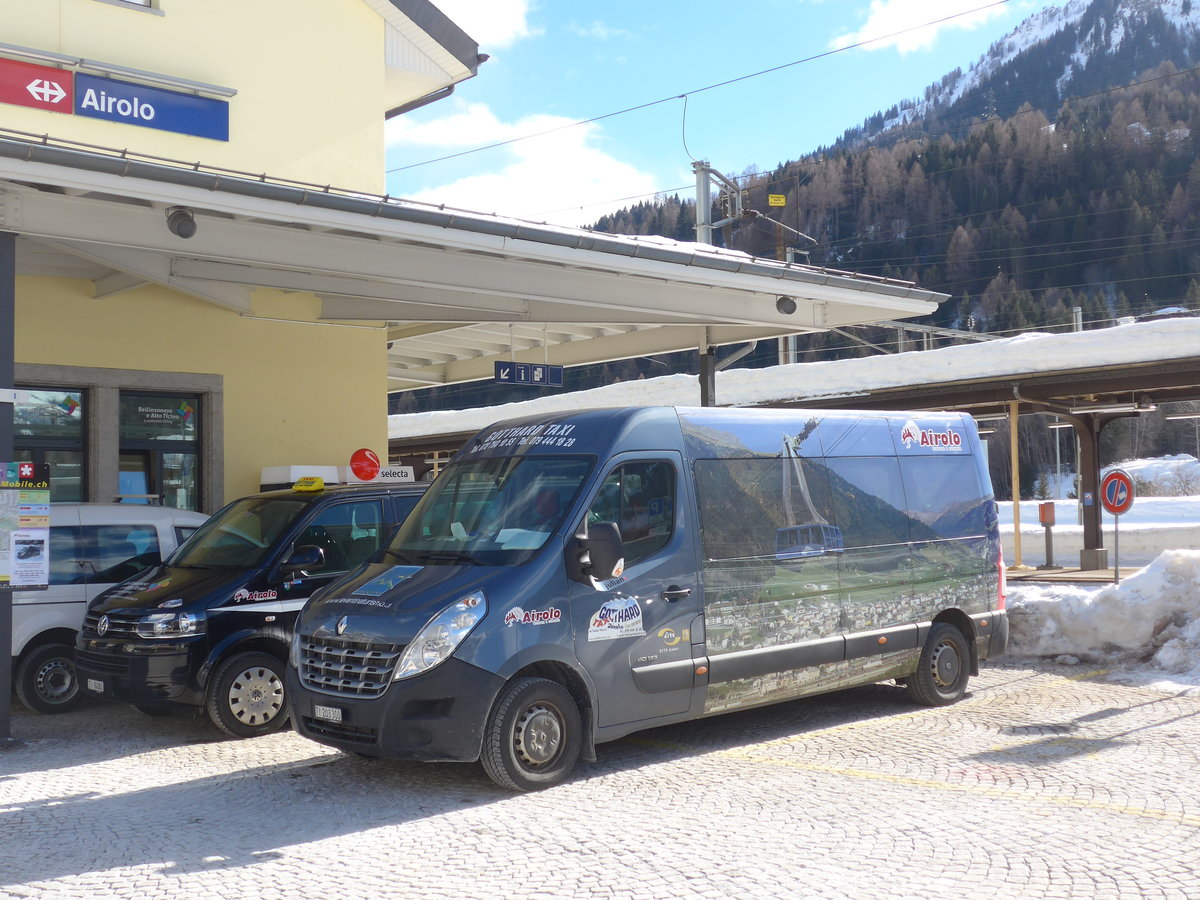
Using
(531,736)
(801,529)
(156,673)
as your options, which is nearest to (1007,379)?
(801,529)

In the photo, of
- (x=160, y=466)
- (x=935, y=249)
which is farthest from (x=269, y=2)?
(x=935, y=249)

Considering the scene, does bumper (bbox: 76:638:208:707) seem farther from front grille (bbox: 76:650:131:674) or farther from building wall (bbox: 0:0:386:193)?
building wall (bbox: 0:0:386:193)

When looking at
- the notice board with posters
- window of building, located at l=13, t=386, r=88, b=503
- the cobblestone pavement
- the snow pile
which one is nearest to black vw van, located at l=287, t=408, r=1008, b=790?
the cobblestone pavement

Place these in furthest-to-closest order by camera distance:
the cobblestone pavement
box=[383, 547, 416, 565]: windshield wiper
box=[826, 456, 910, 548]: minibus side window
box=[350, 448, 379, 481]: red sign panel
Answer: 1. box=[350, 448, 379, 481]: red sign panel
2. box=[826, 456, 910, 548]: minibus side window
3. box=[383, 547, 416, 565]: windshield wiper
4. the cobblestone pavement

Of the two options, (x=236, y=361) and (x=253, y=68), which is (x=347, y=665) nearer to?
(x=236, y=361)

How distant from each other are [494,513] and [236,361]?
26.7 ft

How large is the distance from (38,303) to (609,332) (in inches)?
308

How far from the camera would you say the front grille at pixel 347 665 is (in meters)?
6.87

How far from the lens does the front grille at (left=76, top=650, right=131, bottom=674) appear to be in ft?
29.2

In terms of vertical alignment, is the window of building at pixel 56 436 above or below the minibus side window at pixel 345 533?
above

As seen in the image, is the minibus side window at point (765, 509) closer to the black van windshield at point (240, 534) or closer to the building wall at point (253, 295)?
the black van windshield at point (240, 534)

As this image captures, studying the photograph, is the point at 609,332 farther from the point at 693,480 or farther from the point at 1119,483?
the point at 693,480

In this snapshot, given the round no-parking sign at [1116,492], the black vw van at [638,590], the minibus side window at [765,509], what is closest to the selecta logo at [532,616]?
the black vw van at [638,590]

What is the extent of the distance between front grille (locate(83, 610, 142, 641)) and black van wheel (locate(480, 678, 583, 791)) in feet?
11.6
